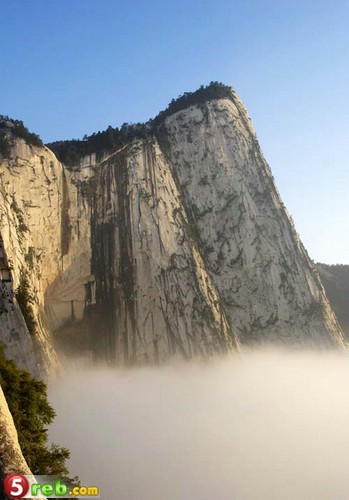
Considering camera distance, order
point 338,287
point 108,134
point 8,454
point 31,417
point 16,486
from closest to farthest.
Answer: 1. point 16,486
2. point 8,454
3. point 31,417
4. point 108,134
5. point 338,287

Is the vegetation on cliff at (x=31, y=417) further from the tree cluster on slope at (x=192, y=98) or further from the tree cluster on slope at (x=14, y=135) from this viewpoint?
the tree cluster on slope at (x=192, y=98)

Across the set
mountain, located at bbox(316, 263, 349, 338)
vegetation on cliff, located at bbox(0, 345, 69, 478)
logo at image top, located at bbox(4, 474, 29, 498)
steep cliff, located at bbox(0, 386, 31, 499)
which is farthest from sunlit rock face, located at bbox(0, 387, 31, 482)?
mountain, located at bbox(316, 263, 349, 338)

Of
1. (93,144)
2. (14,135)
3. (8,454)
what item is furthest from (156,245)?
(8,454)

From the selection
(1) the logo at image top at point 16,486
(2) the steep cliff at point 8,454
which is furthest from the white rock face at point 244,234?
(1) the logo at image top at point 16,486

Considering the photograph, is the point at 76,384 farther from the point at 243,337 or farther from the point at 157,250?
the point at 243,337

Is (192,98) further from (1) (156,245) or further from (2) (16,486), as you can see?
(2) (16,486)

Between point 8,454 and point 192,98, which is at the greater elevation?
point 192,98
